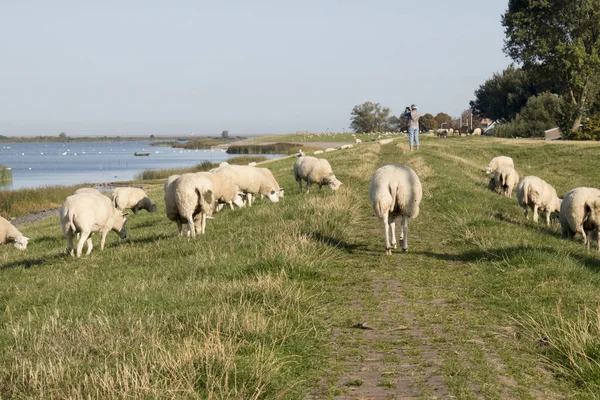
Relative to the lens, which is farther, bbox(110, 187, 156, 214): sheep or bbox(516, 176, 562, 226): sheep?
bbox(110, 187, 156, 214): sheep

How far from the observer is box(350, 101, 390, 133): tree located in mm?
192625

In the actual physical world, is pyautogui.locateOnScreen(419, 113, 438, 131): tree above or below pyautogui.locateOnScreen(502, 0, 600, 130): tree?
below

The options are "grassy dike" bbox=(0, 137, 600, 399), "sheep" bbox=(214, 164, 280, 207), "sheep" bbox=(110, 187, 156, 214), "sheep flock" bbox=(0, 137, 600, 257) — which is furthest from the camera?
"sheep" bbox=(110, 187, 156, 214)

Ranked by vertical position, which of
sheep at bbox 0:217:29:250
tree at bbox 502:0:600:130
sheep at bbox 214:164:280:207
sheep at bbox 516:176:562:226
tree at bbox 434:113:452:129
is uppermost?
tree at bbox 502:0:600:130

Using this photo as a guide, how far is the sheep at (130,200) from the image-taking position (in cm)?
2670

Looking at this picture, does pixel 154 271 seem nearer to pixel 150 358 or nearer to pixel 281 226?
pixel 281 226

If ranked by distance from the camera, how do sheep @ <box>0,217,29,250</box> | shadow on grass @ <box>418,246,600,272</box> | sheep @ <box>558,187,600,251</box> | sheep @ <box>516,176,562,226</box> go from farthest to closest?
sheep @ <box>0,217,29,250</box>
sheep @ <box>516,176,562,226</box>
sheep @ <box>558,187,600,251</box>
shadow on grass @ <box>418,246,600,272</box>

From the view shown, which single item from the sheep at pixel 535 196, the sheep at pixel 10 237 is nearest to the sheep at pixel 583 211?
the sheep at pixel 535 196

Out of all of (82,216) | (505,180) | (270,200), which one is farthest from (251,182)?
(505,180)

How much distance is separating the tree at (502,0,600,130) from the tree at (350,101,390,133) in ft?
446

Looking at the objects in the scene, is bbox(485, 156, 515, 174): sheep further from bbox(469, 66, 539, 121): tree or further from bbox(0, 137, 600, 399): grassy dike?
bbox(469, 66, 539, 121): tree

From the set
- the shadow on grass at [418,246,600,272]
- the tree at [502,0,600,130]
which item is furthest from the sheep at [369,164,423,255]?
the tree at [502,0,600,130]

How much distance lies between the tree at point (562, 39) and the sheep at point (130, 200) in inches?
1411

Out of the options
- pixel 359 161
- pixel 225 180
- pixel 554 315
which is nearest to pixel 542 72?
pixel 359 161
